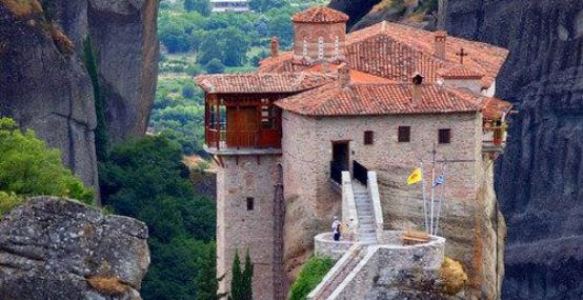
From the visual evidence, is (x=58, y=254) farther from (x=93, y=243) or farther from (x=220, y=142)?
(x=220, y=142)

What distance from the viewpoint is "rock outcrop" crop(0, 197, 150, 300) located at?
6906 cm

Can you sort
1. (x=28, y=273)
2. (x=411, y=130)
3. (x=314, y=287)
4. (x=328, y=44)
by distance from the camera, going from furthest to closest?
(x=328, y=44), (x=411, y=130), (x=314, y=287), (x=28, y=273)

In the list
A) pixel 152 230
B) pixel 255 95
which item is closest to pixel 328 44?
pixel 255 95

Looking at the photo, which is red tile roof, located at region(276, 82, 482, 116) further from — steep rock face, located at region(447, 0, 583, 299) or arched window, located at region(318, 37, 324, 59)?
steep rock face, located at region(447, 0, 583, 299)

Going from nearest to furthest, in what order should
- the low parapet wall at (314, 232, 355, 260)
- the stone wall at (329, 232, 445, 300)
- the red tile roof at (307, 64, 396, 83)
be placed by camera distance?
the stone wall at (329, 232, 445, 300)
the low parapet wall at (314, 232, 355, 260)
the red tile roof at (307, 64, 396, 83)

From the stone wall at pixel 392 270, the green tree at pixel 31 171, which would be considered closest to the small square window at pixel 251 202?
the green tree at pixel 31 171

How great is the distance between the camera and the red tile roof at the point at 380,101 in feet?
301

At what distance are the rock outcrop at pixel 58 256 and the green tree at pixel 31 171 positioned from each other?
21.2 m

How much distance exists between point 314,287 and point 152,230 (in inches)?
1861

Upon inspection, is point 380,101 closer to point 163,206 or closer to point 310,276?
point 310,276

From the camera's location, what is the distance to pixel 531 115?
441 ft

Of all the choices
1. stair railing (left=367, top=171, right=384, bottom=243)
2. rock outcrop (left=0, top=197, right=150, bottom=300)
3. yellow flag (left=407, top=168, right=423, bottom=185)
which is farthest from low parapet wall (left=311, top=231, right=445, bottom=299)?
rock outcrop (left=0, top=197, right=150, bottom=300)

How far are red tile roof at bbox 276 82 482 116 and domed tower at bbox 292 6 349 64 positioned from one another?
20.4ft

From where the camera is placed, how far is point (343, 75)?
93.5 m
